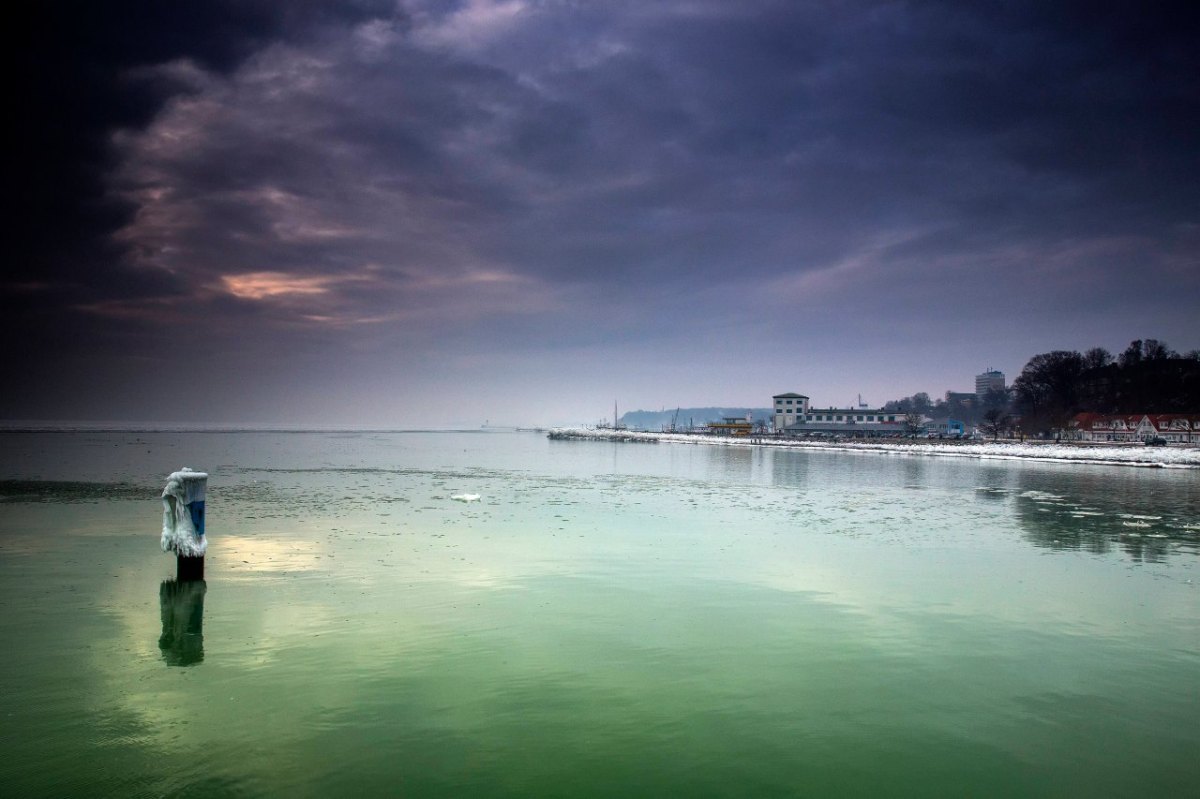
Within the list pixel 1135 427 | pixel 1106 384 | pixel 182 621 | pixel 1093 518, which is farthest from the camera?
pixel 1106 384

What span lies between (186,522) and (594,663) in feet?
34.8

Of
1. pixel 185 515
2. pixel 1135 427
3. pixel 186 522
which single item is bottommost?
pixel 186 522

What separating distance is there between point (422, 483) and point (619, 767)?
39.6 m

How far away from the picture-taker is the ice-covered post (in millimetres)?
15336

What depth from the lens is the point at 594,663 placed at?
34.2 ft

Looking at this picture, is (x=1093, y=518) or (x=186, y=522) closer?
(x=186, y=522)

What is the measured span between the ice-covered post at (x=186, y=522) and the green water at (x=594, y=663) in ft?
2.74

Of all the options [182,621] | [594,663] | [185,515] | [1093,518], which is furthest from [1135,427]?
[182,621]

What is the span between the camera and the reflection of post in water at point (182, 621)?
10.5 metres

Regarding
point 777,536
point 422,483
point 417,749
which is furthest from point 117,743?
point 422,483

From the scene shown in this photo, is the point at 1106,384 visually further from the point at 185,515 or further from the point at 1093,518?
the point at 185,515

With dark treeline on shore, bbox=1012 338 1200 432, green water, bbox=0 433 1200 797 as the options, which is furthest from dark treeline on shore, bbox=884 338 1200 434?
green water, bbox=0 433 1200 797

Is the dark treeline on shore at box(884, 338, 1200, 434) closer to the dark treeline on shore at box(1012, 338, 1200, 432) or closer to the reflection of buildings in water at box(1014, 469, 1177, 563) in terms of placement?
the dark treeline on shore at box(1012, 338, 1200, 432)

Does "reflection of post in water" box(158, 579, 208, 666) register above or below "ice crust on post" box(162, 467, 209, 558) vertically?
below
